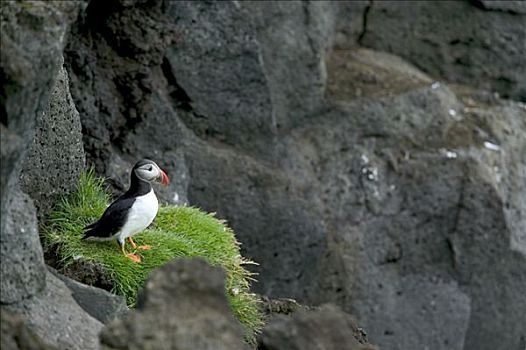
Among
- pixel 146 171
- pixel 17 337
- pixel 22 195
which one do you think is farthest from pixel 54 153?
pixel 17 337

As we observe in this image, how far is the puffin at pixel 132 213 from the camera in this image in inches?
312

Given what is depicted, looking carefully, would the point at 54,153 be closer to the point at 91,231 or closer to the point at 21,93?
the point at 91,231

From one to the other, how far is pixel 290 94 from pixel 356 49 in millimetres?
1584

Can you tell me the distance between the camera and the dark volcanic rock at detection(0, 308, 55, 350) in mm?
5191

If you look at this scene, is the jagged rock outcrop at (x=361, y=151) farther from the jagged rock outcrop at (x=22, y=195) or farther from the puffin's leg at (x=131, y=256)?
the jagged rock outcrop at (x=22, y=195)

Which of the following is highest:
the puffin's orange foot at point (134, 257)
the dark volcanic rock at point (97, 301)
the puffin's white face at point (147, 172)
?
the puffin's white face at point (147, 172)

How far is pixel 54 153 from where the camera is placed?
8.41 meters

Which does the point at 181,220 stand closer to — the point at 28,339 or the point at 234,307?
the point at 234,307

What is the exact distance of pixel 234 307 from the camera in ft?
27.6

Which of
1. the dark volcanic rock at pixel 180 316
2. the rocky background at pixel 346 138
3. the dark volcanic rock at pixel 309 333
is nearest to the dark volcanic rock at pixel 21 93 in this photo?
the dark volcanic rock at pixel 180 316

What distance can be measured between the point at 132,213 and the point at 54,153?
84 centimetres

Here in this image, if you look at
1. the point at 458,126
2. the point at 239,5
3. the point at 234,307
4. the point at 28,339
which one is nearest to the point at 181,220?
the point at 234,307

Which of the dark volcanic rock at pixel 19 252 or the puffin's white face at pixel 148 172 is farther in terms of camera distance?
the puffin's white face at pixel 148 172

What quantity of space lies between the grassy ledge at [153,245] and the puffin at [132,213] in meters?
0.11
